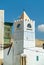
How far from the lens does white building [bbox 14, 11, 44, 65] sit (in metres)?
28.8

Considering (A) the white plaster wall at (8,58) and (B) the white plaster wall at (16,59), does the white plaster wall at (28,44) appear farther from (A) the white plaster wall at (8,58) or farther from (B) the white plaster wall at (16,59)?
(A) the white plaster wall at (8,58)

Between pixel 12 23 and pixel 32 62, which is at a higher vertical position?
pixel 12 23

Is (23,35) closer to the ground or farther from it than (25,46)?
farther from it

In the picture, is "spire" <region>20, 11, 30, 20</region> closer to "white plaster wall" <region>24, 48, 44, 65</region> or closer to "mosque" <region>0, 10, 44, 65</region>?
"mosque" <region>0, 10, 44, 65</region>

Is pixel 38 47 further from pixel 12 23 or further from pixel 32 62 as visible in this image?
pixel 12 23

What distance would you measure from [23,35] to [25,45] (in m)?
0.86

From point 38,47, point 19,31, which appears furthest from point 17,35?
point 38,47

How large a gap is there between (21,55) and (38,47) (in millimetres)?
2116

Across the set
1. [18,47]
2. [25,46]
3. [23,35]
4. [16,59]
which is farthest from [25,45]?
[16,59]

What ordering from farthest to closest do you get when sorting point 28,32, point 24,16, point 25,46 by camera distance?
point 24,16
point 28,32
point 25,46

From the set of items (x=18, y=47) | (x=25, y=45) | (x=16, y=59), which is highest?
(x=25, y=45)

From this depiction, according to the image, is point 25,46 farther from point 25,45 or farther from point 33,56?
point 33,56

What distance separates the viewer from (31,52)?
28922mm

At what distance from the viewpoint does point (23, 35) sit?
2889 cm
